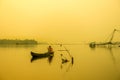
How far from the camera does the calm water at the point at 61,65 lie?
234 centimetres

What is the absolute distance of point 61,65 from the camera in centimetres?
239

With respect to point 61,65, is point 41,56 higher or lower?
higher

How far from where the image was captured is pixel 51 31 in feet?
7.77

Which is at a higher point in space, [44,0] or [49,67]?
[44,0]

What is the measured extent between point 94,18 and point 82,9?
0.20 meters

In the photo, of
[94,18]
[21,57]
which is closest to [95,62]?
[94,18]

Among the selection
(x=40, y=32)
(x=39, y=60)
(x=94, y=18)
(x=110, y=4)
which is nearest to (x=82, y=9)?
(x=94, y=18)

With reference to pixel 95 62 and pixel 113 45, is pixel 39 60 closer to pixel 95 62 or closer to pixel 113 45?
pixel 95 62

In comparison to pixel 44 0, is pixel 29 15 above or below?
below

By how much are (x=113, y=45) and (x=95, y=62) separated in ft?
1.09

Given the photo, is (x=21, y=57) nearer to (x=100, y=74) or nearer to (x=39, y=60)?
(x=39, y=60)

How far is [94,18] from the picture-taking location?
244 centimetres

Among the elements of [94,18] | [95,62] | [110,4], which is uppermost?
[110,4]

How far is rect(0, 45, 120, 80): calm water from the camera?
92.2 inches
